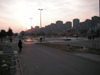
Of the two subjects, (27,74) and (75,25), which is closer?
(27,74)

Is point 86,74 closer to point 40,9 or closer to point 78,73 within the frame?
point 78,73

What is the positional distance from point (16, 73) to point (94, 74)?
4.56 m

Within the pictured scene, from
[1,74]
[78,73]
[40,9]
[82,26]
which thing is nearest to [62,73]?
[78,73]

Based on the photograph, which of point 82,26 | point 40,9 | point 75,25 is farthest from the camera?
point 75,25

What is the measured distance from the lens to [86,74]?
766 centimetres

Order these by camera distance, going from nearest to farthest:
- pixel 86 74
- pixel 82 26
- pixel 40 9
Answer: pixel 86 74
pixel 40 9
pixel 82 26

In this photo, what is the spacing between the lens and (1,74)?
26.9 ft

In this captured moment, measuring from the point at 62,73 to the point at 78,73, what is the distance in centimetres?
93

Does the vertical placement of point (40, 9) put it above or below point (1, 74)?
above

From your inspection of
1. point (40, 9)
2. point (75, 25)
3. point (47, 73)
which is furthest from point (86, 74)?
point (75, 25)

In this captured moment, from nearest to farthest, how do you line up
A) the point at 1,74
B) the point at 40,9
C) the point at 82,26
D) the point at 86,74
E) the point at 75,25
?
the point at 86,74 < the point at 1,74 < the point at 40,9 < the point at 82,26 < the point at 75,25

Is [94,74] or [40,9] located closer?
[94,74]

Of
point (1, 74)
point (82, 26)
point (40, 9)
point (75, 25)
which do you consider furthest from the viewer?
point (75, 25)

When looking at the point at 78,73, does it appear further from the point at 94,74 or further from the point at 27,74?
the point at 27,74
